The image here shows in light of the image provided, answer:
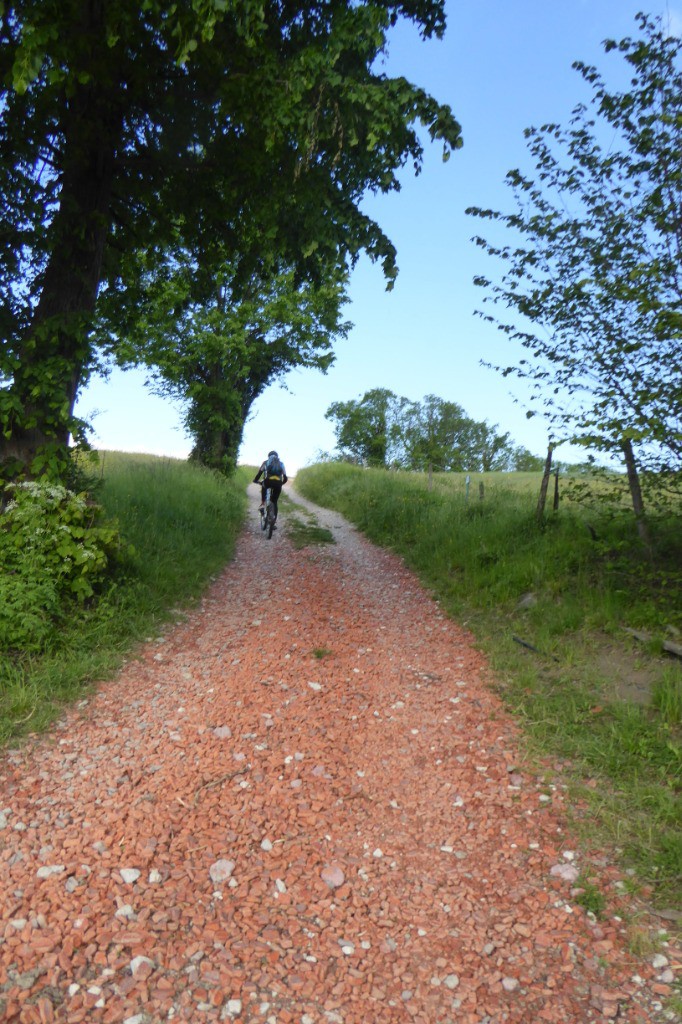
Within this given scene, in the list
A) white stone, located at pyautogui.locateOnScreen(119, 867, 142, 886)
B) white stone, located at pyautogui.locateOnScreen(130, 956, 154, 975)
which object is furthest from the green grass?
white stone, located at pyautogui.locateOnScreen(130, 956, 154, 975)

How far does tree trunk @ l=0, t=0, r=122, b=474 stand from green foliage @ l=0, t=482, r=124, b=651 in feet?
2.17

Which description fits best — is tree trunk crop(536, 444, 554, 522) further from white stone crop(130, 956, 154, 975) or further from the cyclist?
white stone crop(130, 956, 154, 975)

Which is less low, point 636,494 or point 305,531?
point 636,494

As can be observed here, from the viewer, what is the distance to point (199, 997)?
2885mm

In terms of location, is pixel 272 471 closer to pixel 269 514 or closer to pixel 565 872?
pixel 269 514

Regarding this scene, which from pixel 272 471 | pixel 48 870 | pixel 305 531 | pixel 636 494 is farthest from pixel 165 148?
pixel 305 531

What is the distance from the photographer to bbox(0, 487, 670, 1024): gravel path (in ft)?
9.65

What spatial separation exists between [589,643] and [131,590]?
5.87 m

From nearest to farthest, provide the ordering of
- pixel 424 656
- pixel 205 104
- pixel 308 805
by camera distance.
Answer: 1. pixel 308 805
2. pixel 424 656
3. pixel 205 104

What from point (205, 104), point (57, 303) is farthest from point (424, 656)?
point (205, 104)

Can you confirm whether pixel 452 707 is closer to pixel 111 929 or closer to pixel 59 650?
pixel 111 929

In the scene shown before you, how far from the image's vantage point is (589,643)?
6969 mm

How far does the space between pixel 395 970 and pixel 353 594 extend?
7.12 m

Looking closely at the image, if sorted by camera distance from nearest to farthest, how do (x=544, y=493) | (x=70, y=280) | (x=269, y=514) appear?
(x=70, y=280) → (x=544, y=493) → (x=269, y=514)
